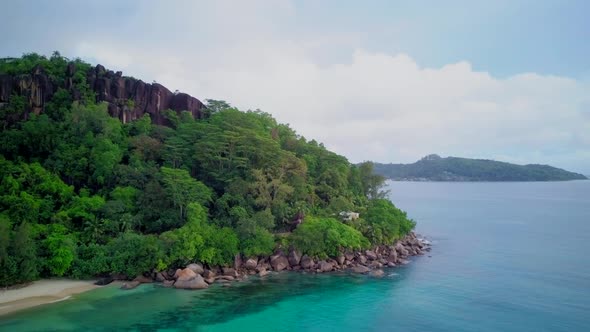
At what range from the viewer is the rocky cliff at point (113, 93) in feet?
125

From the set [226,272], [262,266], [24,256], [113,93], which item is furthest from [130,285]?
[113,93]

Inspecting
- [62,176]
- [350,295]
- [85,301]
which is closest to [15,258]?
[85,301]

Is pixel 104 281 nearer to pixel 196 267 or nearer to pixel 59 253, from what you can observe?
pixel 59 253

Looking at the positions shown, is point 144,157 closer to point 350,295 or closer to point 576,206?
point 350,295

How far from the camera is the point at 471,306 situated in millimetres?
22047

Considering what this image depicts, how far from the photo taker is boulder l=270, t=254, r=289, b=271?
27625 millimetres

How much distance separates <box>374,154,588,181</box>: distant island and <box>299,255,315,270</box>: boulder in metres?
130

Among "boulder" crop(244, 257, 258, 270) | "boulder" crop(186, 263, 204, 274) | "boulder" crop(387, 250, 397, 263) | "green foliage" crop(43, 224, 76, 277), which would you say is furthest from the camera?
"boulder" crop(387, 250, 397, 263)

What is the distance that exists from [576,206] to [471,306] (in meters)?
67.0

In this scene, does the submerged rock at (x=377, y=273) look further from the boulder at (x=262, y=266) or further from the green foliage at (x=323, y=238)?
the boulder at (x=262, y=266)

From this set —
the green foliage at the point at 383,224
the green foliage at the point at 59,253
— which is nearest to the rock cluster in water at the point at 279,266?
the green foliage at the point at 383,224

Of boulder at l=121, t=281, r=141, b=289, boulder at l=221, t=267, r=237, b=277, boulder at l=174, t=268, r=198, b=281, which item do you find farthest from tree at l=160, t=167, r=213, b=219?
boulder at l=121, t=281, r=141, b=289

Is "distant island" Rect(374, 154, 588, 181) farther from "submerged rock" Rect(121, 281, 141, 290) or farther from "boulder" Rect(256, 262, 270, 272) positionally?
"submerged rock" Rect(121, 281, 141, 290)

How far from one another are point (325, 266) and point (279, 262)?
3271 millimetres
